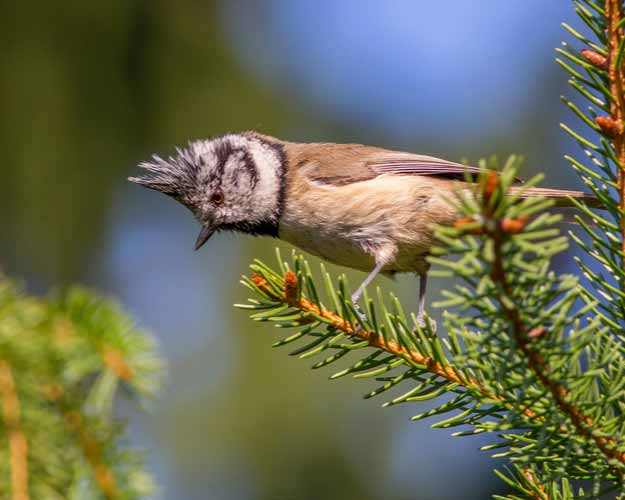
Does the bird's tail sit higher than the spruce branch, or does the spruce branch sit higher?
the bird's tail

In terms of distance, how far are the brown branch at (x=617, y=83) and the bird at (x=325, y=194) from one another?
983mm

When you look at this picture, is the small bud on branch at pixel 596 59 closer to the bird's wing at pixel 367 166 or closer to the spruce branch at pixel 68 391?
the spruce branch at pixel 68 391

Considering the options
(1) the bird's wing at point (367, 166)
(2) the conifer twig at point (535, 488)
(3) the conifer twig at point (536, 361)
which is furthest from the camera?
(1) the bird's wing at point (367, 166)

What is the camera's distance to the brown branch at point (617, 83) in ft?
7.19

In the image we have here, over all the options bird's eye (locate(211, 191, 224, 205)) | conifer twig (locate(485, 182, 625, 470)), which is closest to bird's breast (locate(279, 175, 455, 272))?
bird's eye (locate(211, 191, 224, 205))

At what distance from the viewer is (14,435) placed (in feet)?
6.79

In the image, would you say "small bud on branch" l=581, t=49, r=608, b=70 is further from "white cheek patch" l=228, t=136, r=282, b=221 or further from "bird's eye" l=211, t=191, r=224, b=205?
"bird's eye" l=211, t=191, r=224, b=205

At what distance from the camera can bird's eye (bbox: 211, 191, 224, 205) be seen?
4.24 meters

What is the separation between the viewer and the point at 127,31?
6.41m

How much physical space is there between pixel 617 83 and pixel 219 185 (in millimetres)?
2462

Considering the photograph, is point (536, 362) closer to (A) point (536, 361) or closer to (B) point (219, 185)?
(A) point (536, 361)

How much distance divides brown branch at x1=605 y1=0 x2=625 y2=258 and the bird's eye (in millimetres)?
2425

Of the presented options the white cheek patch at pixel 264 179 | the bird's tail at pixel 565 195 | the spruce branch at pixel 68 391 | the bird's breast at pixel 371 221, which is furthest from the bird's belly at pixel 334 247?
the spruce branch at pixel 68 391

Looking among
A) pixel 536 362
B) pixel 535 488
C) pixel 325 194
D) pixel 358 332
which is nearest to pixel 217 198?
pixel 325 194
